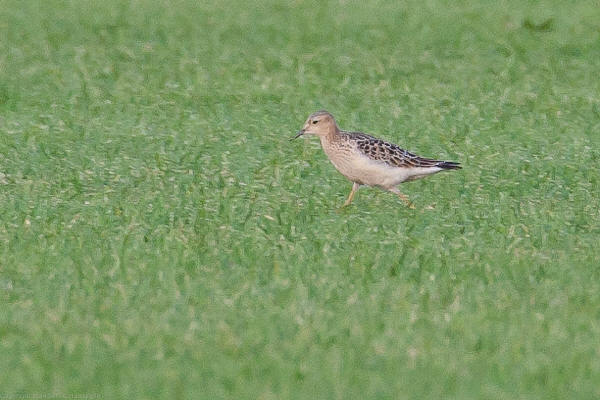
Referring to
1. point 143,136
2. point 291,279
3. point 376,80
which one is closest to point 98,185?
point 143,136

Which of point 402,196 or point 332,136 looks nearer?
point 402,196

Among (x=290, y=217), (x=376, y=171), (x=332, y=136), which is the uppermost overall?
(x=332, y=136)

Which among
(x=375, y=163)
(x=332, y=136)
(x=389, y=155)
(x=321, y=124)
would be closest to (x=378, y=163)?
(x=375, y=163)

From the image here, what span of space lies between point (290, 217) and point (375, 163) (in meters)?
1.12

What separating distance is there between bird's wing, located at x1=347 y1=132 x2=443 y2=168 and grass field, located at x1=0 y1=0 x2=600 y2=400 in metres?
0.46

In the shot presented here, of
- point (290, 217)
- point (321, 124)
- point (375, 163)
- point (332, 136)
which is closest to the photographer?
point (290, 217)

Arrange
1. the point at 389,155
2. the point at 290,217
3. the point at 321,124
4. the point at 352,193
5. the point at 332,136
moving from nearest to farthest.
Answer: the point at 290,217
the point at 389,155
the point at 352,193
the point at 332,136
the point at 321,124

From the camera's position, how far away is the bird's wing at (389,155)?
1333cm

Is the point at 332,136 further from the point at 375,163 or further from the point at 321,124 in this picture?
the point at 375,163

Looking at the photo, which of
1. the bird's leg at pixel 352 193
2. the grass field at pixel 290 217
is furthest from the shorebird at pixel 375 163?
the grass field at pixel 290 217

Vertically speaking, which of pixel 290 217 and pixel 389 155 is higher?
pixel 389 155

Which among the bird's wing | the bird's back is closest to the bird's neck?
the bird's back

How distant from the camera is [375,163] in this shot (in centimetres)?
1324

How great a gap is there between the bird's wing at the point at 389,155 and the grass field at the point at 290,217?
1.51 feet
